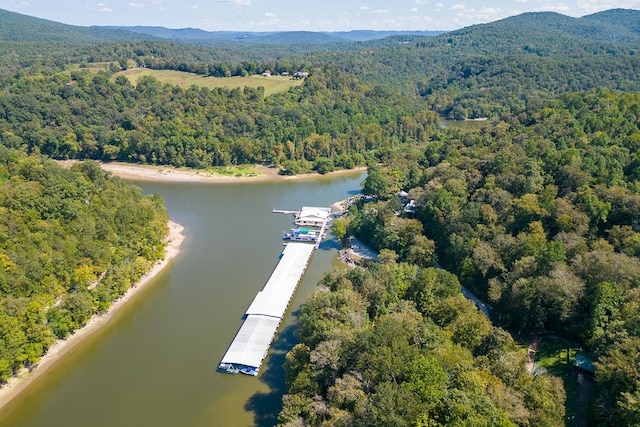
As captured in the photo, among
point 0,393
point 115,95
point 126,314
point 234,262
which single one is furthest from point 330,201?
point 115,95

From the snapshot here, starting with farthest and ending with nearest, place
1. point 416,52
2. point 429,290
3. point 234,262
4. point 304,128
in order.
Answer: point 416,52
point 304,128
point 234,262
point 429,290

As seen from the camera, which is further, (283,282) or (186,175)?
(186,175)

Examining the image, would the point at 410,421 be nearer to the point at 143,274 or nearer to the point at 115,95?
the point at 143,274

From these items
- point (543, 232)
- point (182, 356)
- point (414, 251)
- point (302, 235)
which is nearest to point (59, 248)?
point (182, 356)

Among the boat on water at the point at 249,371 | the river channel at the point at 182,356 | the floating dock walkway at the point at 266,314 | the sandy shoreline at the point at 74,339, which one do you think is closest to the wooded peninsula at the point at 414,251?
the sandy shoreline at the point at 74,339

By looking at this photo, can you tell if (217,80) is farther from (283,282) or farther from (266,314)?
(266,314)

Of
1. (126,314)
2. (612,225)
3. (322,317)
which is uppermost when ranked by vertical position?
(612,225)
